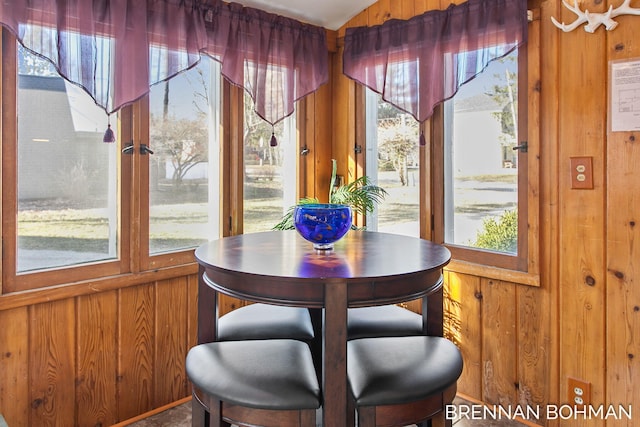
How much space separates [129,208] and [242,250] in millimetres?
790

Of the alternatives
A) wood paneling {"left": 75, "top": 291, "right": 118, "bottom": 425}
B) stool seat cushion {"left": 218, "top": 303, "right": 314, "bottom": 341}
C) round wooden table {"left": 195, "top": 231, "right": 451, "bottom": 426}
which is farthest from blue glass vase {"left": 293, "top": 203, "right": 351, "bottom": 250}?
wood paneling {"left": 75, "top": 291, "right": 118, "bottom": 425}

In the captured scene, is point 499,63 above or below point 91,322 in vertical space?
above

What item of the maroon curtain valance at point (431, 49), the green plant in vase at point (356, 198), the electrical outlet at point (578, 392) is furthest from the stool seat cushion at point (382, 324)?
the maroon curtain valance at point (431, 49)

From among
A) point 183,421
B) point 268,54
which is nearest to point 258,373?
point 183,421

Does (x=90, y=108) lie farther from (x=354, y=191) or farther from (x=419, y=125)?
(x=419, y=125)

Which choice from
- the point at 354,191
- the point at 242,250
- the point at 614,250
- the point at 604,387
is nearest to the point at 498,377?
the point at 604,387

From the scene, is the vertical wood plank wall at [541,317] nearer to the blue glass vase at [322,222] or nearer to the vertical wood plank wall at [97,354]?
the vertical wood plank wall at [97,354]

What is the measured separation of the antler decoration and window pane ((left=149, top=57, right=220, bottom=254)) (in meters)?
1.75

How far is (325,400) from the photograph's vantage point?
52.1 inches

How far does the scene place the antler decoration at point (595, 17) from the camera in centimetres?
179

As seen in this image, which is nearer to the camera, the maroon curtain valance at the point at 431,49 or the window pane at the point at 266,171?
the maroon curtain valance at the point at 431,49

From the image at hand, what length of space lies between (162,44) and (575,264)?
216 cm

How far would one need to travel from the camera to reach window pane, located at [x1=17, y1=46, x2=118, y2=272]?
1907 mm

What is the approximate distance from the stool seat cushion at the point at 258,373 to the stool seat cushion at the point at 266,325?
0.12 metres
